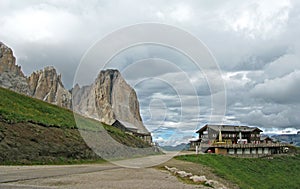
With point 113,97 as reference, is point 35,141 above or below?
below

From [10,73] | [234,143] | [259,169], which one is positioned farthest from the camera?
[10,73]

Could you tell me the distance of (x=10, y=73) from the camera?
541ft

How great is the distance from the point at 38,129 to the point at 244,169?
3609 cm

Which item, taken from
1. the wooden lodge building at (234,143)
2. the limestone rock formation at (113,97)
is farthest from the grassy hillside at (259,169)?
the limestone rock formation at (113,97)

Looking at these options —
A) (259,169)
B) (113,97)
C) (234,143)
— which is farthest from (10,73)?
(259,169)

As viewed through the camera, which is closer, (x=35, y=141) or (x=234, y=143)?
(x=35, y=141)

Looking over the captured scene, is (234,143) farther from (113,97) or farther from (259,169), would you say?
(113,97)

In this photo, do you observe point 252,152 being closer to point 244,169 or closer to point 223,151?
point 223,151

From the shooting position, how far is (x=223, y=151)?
84.6m

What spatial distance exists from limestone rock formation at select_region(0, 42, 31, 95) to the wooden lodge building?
9324 centimetres

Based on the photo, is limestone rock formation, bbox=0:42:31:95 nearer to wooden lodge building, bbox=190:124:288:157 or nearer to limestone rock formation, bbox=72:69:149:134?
limestone rock formation, bbox=72:69:149:134

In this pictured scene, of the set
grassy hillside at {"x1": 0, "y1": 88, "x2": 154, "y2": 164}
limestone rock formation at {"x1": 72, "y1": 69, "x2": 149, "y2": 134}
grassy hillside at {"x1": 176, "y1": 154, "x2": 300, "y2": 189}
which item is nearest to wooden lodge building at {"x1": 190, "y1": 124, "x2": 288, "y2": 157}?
grassy hillside at {"x1": 176, "y1": 154, "x2": 300, "y2": 189}

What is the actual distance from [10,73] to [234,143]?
113176mm

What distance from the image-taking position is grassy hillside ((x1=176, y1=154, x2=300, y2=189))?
50.3 m
